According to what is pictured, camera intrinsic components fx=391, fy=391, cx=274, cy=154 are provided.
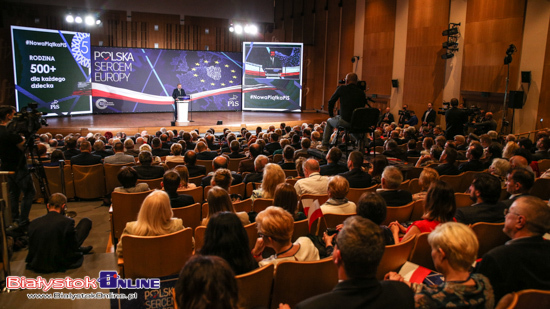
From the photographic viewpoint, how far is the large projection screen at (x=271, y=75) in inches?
667

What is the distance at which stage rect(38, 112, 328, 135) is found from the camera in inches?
470

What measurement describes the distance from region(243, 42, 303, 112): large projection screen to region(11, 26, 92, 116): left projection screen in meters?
6.38

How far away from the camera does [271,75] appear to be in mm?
17156

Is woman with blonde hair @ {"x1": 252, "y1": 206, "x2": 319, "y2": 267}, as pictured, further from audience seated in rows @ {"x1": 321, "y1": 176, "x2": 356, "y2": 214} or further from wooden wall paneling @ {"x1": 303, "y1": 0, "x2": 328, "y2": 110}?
wooden wall paneling @ {"x1": 303, "y1": 0, "x2": 328, "y2": 110}

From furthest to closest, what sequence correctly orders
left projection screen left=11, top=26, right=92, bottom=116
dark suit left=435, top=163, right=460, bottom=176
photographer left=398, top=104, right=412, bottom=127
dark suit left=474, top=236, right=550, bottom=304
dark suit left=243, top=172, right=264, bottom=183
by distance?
photographer left=398, top=104, right=412, bottom=127 < left projection screen left=11, top=26, right=92, bottom=116 < dark suit left=435, top=163, right=460, bottom=176 < dark suit left=243, top=172, right=264, bottom=183 < dark suit left=474, top=236, right=550, bottom=304

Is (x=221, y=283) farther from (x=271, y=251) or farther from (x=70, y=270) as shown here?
(x=70, y=270)

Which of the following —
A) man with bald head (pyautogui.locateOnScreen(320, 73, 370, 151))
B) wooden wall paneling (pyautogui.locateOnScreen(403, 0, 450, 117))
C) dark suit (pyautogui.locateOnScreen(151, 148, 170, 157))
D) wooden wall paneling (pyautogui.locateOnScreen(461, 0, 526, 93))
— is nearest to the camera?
man with bald head (pyautogui.locateOnScreen(320, 73, 370, 151))

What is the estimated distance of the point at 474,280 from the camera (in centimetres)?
186

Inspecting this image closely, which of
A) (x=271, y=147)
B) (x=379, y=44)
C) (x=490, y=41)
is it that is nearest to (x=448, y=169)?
(x=271, y=147)

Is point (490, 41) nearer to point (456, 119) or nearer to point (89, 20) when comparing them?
point (456, 119)

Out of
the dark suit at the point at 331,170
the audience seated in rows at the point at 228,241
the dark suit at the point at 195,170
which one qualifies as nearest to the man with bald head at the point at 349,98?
the dark suit at the point at 331,170

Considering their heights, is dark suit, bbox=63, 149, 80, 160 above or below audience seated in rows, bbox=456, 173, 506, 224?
below

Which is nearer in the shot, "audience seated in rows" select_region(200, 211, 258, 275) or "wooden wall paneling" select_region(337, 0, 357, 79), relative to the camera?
"audience seated in rows" select_region(200, 211, 258, 275)

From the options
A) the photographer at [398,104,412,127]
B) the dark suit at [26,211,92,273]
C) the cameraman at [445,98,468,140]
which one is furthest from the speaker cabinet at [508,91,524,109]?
the dark suit at [26,211,92,273]
